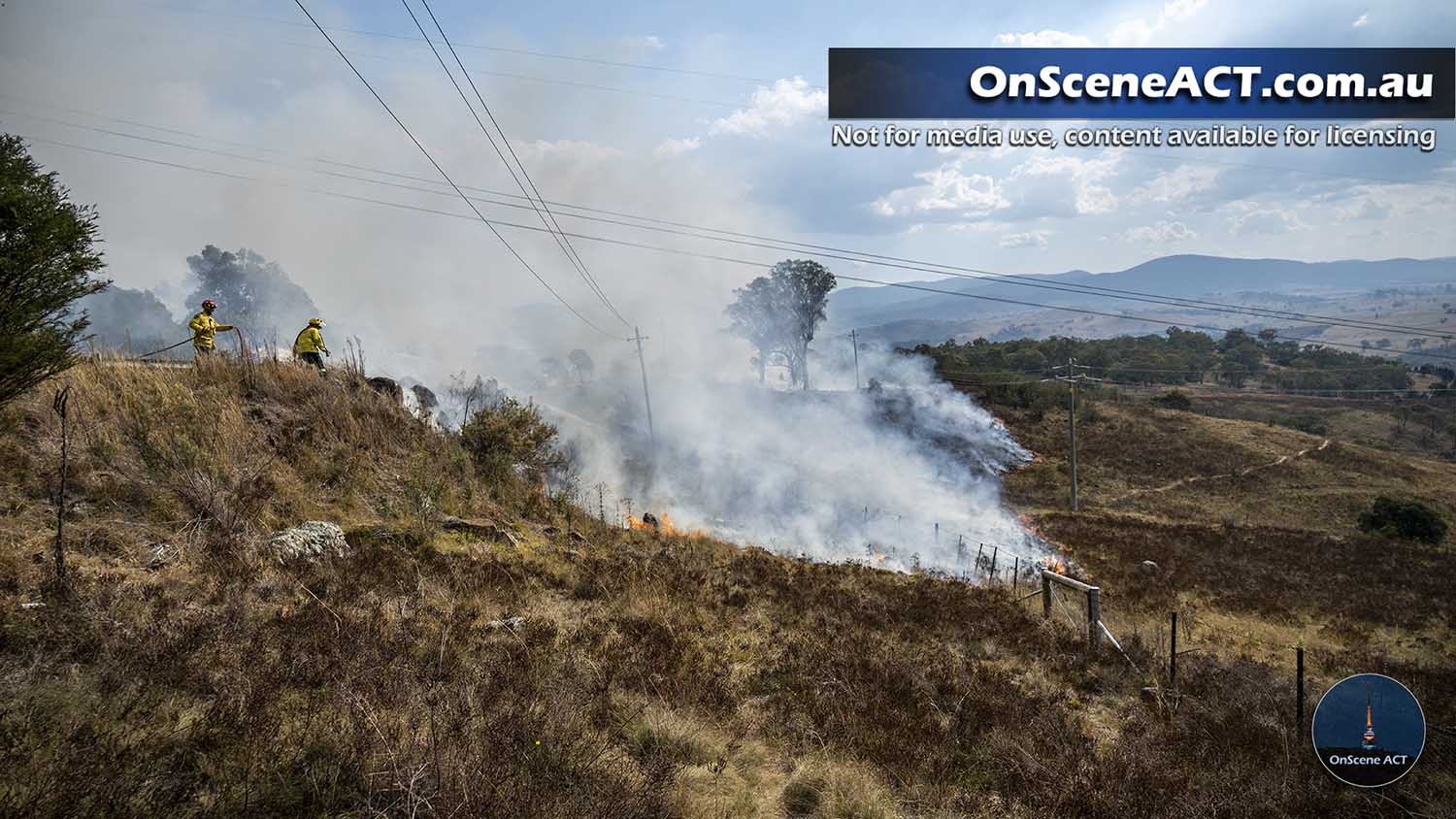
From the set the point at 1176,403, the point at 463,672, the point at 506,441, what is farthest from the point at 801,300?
the point at 463,672

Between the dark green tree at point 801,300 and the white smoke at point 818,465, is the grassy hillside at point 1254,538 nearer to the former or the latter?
the white smoke at point 818,465

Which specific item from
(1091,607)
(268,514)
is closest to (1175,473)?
(1091,607)

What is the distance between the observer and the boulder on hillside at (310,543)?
26.1 ft

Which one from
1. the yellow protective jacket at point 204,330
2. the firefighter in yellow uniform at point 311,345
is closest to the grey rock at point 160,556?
the yellow protective jacket at point 204,330

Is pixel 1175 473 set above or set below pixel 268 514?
below

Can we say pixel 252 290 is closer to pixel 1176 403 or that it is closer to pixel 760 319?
pixel 760 319

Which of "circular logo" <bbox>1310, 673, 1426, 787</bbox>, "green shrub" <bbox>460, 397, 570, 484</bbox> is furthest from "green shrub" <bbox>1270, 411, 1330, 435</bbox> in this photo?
"circular logo" <bbox>1310, 673, 1426, 787</bbox>

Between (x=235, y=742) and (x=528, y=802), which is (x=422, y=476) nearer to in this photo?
(x=235, y=742)

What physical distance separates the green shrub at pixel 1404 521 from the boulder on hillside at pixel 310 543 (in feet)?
145

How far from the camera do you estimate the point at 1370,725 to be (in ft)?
16.8

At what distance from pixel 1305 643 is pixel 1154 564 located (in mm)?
8178

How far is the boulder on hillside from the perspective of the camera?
313 inches

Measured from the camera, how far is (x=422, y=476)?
12.5 metres

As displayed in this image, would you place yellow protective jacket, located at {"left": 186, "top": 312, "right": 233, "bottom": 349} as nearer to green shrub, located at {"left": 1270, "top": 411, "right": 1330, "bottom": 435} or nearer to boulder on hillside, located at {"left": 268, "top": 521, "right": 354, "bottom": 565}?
boulder on hillside, located at {"left": 268, "top": 521, "right": 354, "bottom": 565}
